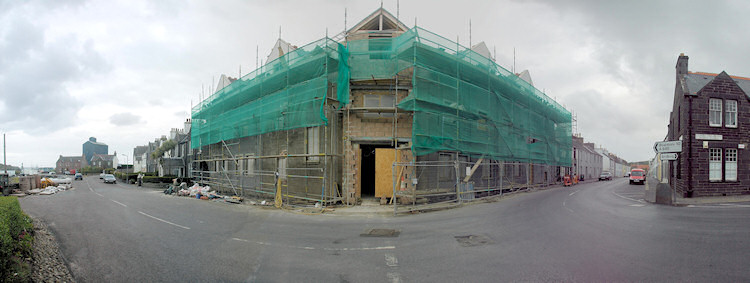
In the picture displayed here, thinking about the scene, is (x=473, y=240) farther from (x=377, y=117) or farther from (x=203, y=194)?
(x=203, y=194)

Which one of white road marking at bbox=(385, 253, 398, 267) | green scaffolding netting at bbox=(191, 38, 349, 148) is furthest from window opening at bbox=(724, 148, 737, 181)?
white road marking at bbox=(385, 253, 398, 267)

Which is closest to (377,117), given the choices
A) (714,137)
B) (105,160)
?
(714,137)

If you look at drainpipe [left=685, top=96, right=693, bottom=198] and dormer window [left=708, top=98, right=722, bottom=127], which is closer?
drainpipe [left=685, top=96, right=693, bottom=198]

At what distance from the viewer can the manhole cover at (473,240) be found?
7.43m

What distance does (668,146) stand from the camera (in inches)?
598

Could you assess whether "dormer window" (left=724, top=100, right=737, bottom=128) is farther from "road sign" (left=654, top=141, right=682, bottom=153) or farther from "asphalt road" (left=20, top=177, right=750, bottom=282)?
"asphalt road" (left=20, top=177, right=750, bottom=282)

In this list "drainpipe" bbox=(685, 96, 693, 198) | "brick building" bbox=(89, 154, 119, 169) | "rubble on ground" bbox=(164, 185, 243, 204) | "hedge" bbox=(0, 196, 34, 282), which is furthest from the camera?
"brick building" bbox=(89, 154, 119, 169)

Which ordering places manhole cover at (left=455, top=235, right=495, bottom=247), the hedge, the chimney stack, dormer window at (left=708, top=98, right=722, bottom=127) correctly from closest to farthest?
1. the hedge
2. manhole cover at (left=455, top=235, right=495, bottom=247)
3. dormer window at (left=708, top=98, right=722, bottom=127)
4. the chimney stack

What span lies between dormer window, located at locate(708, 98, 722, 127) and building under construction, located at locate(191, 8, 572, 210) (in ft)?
36.2

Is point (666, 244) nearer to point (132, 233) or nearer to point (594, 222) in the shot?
point (594, 222)

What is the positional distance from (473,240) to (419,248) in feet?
5.23

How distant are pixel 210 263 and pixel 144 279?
106 centimetres

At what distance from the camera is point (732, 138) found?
18.0 metres

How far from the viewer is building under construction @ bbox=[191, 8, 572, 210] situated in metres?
14.8
